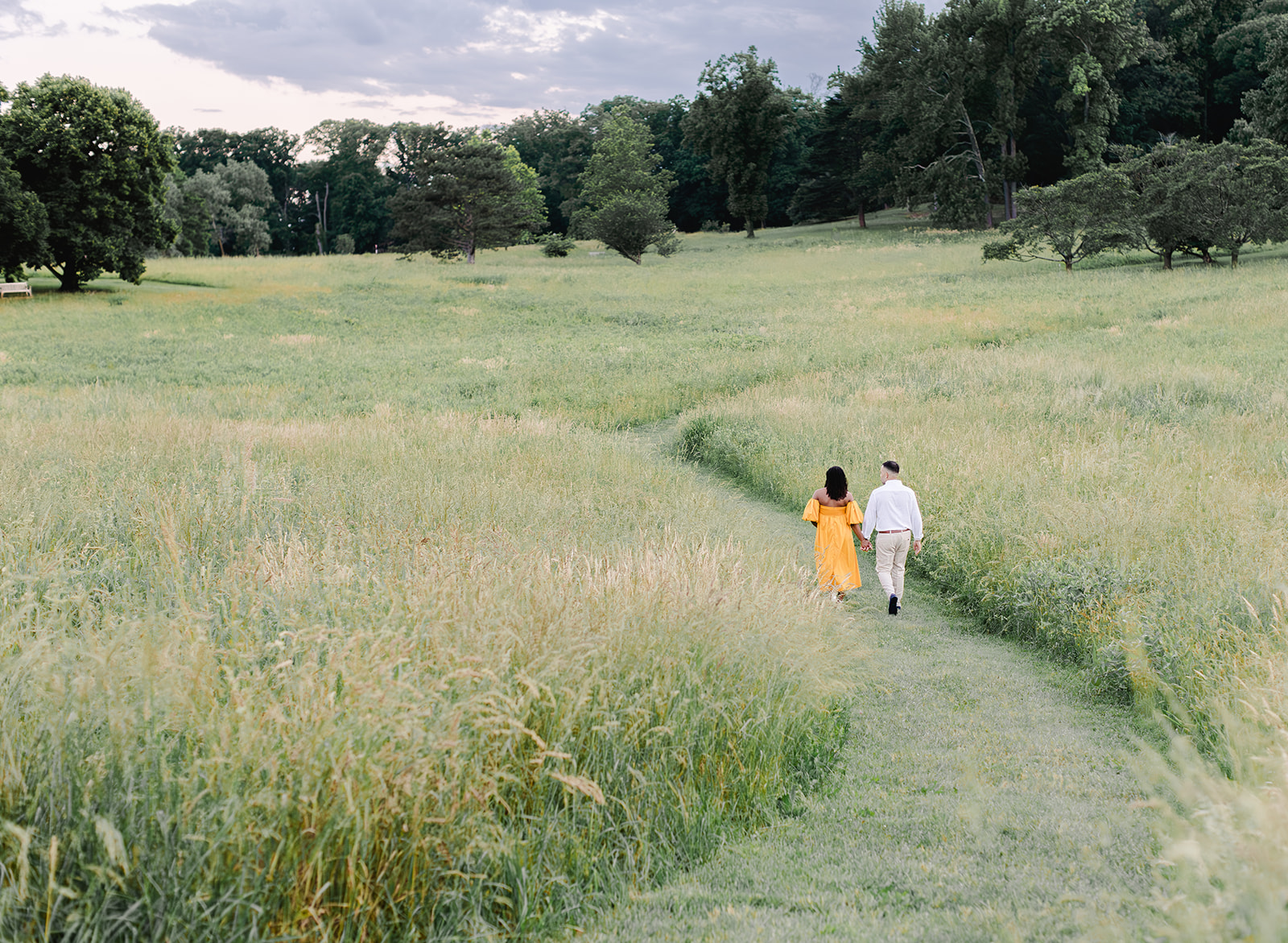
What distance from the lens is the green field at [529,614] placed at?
133 inches

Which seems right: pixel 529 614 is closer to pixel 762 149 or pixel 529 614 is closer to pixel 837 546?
pixel 837 546

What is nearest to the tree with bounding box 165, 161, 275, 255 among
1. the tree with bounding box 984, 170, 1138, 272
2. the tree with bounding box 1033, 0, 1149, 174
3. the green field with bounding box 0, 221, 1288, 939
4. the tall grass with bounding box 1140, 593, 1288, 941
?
the green field with bounding box 0, 221, 1288, 939

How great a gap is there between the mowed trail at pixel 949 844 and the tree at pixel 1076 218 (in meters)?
38.1

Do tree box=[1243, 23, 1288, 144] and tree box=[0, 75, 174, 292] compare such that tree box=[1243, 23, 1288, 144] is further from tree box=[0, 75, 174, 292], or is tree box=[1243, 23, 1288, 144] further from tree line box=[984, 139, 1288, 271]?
tree box=[0, 75, 174, 292]

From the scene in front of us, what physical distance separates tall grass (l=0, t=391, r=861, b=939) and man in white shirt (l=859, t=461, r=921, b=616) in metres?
1.15

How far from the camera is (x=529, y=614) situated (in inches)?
204

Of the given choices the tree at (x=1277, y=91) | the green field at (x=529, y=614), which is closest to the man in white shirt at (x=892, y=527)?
the green field at (x=529, y=614)

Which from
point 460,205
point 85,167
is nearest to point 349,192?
point 460,205

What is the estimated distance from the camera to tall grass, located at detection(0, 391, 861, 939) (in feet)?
10.8

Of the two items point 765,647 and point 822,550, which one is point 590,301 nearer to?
point 822,550

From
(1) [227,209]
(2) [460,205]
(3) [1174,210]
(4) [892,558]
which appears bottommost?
(4) [892,558]

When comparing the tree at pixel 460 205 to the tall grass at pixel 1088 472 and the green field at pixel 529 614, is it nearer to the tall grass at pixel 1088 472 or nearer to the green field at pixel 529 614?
the green field at pixel 529 614

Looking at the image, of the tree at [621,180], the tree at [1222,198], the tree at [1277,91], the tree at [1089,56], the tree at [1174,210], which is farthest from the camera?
the tree at [621,180]

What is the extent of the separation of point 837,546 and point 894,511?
0.65 m
